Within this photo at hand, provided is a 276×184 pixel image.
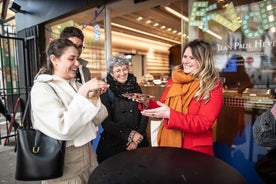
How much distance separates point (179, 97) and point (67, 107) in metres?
0.80

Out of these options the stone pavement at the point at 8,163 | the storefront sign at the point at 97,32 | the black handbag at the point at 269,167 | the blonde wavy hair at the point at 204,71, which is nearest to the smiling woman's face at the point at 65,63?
the blonde wavy hair at the point at 204,71

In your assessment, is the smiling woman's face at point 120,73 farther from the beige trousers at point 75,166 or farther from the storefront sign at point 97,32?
the storefront sign at point 97,32

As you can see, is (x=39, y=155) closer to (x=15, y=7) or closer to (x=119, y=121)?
(x=119, y=121)

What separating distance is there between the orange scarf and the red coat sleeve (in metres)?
0.07

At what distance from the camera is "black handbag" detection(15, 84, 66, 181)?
118cm

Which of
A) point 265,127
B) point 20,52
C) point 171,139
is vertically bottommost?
point 171,139

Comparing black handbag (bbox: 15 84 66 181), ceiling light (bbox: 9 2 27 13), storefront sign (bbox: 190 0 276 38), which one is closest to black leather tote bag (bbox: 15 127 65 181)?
black handbag (bbox: 15 84 66 181)

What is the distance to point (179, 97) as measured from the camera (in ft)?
4.96

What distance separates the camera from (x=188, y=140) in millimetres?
1478

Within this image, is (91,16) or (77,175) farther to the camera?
(91,16)

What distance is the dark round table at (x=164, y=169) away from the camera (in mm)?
998

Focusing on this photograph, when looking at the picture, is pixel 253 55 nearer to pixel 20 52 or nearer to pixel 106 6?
pixel 106 6

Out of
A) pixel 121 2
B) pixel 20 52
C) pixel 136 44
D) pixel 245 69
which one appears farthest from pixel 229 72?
pixel 136 44

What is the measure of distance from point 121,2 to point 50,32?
237 cm
